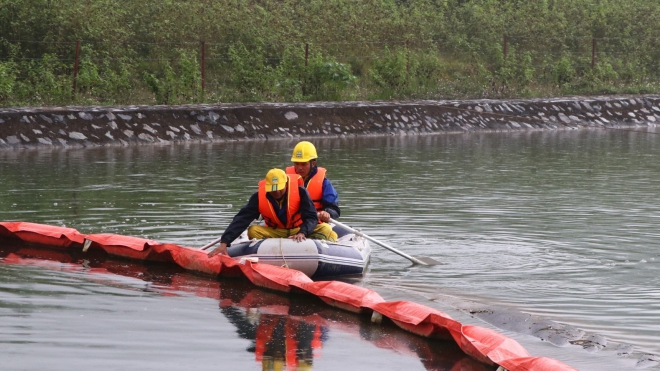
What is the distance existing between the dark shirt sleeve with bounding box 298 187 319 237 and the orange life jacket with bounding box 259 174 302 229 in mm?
58

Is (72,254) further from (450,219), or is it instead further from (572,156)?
(572,156)

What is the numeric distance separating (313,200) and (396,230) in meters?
2.21

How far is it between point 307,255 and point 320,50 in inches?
962

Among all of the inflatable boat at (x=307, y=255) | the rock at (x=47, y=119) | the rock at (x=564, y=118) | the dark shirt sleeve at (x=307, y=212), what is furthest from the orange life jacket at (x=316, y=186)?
the rock at (x=564, y=118)

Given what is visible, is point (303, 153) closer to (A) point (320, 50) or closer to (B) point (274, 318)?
(B) point (274, 318)

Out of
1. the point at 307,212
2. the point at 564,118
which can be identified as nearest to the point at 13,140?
the point at 307,212

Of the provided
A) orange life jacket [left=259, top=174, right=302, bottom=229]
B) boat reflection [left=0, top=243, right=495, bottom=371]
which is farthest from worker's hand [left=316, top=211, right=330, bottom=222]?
boat reflection [left=0, top=243, right=495, bottom=371]

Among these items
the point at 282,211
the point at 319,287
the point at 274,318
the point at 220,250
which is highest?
the point at 282,211

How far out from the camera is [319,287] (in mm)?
10633

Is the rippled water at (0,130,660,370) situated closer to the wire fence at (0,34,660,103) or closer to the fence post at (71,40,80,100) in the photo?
the fence post at (71,40,80,100)

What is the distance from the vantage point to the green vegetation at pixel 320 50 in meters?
30.5

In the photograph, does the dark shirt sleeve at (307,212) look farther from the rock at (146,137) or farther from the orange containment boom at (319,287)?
the rock at (146,137)

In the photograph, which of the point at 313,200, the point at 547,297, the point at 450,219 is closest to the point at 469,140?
the point at 450,219

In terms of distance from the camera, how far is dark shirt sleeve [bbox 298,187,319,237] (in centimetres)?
1216
